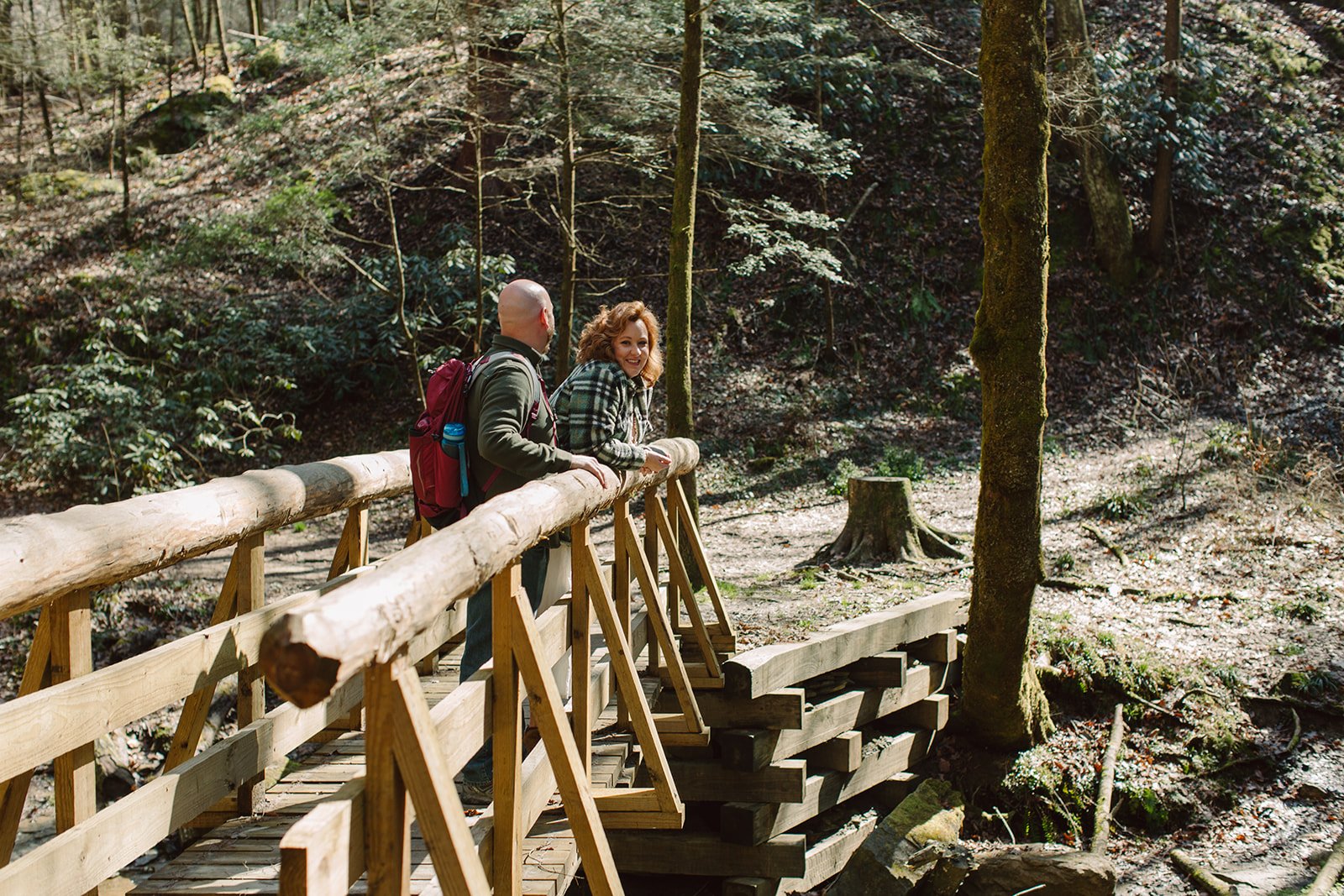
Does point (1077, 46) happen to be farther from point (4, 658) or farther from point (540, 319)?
point (4, 658)

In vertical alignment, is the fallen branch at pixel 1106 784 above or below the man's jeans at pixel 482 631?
below

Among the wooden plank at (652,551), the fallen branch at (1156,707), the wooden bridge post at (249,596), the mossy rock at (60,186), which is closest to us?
the wooden bridge post at (249,596)

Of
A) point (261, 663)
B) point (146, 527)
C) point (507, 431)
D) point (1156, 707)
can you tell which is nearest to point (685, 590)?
point (507, 431)

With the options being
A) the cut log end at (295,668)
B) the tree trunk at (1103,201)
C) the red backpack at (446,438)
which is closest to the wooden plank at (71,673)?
the red backpack at (446,438)

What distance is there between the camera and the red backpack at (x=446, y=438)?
4.09 m

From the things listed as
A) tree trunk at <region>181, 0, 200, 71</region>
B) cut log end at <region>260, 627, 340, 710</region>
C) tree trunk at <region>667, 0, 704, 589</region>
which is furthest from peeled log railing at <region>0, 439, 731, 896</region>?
tree trunk at <region>181, 0, 200, 71</region>

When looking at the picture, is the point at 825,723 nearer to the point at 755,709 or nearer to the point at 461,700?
the point at 755,709

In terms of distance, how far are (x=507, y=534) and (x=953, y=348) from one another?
14355mm

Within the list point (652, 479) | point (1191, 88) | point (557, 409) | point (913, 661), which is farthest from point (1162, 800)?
point (1191, 88)

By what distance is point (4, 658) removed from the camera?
30.7ft

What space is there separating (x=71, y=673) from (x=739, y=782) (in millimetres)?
3987

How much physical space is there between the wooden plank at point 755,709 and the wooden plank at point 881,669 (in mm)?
1096

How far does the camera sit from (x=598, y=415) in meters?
4.69

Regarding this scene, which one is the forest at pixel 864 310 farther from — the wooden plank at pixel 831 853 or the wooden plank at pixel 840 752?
the wooden plank at pixel 840 752
